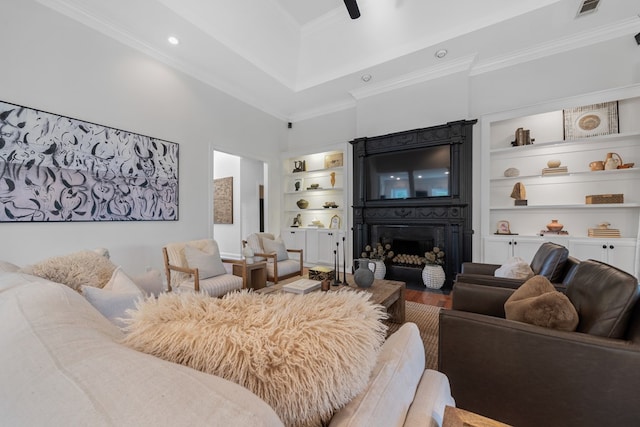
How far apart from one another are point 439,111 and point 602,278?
3.32m

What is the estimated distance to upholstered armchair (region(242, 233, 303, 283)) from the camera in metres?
3.48

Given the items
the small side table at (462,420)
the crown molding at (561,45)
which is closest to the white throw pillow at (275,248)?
the small side table at (462,420)

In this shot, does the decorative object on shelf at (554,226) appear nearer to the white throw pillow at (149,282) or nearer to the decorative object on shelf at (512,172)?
the decorative object on shelf at (512,172)

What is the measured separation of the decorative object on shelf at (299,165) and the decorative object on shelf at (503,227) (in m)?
3.63

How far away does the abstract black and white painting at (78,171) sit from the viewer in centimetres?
238

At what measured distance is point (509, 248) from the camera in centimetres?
340

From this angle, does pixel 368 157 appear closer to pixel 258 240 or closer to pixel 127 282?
pixel 258 240

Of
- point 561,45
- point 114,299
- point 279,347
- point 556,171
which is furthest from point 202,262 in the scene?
point 561,45

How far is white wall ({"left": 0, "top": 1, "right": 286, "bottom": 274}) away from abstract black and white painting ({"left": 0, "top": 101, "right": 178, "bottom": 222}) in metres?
0.11

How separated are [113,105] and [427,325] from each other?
4341 millimetres

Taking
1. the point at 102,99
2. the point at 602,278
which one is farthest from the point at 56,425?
the point at 102,99

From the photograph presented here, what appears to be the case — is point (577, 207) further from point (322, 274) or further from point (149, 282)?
point (149, 282)

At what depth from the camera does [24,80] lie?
245cm

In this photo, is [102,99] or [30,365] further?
[102,99]
